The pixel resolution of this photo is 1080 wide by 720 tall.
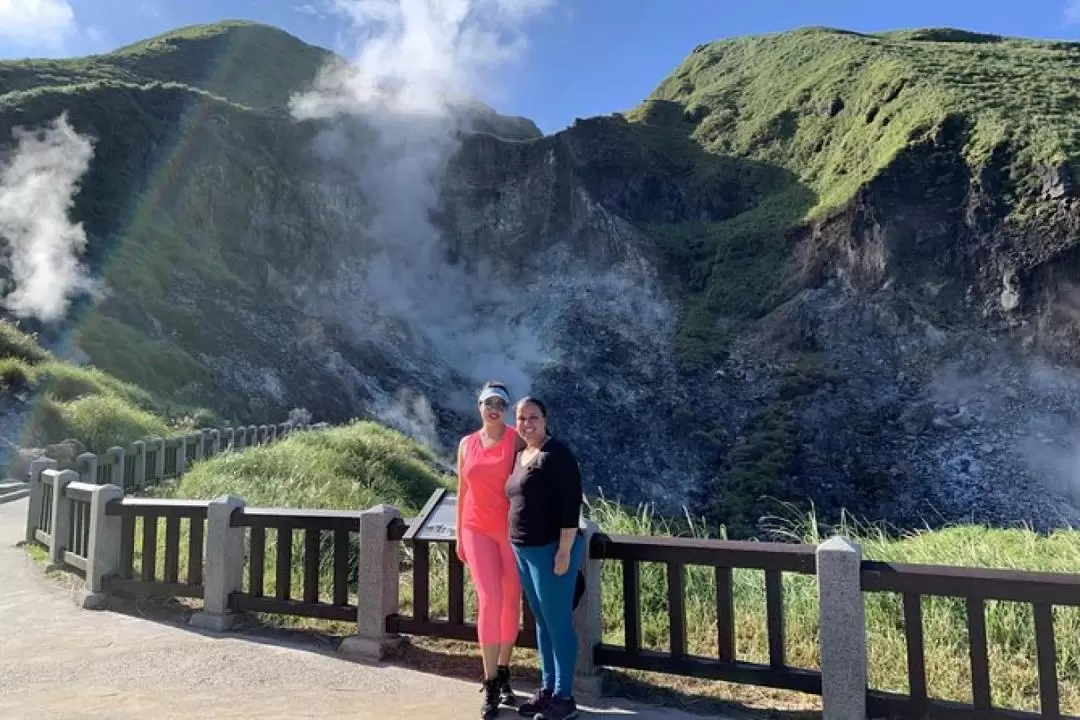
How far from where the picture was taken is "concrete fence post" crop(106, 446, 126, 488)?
45.4 ft

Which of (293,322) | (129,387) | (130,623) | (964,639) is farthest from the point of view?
(293,322)

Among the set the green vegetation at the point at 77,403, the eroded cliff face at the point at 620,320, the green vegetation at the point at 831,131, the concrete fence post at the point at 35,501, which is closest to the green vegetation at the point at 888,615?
the concrete fence post at the point at 35,501

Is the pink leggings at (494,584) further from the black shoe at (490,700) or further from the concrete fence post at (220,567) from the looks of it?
the concrete fence post at (220,567)

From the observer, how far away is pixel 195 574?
21.7 feet

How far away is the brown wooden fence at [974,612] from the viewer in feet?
13.2

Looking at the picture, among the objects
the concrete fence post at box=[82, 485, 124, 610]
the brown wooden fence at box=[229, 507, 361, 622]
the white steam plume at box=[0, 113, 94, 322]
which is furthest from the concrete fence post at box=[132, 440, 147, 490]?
the white steam plume at box=[0, 113, 94, 322]

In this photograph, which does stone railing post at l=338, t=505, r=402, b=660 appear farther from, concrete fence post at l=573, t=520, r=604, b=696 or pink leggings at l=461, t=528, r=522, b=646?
concrete fence post at l=573, t=520, r=604, b=696

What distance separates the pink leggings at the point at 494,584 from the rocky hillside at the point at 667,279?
24168 mm

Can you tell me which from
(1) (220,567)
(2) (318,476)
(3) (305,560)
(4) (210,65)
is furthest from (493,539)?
(4) (210,65)

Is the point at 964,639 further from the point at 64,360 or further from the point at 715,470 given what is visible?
the point at 715,470

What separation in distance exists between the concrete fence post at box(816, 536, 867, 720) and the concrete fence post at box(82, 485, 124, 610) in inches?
238

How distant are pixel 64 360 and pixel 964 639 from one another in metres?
25.2

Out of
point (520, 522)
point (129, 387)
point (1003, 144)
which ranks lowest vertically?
point (520, 522)

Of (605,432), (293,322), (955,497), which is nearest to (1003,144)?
(955,497)
